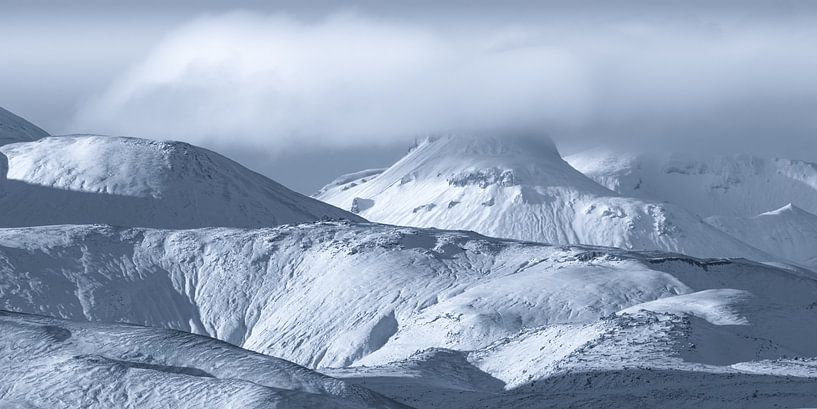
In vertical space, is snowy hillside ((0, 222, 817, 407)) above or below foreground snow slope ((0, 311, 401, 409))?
below

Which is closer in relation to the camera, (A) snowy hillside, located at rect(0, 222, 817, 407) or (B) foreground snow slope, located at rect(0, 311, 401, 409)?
(B) foreground snow slope, located at rect(0, 311, 401, 409)

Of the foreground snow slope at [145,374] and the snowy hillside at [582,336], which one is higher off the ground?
the foreground snow slope at [145,374]

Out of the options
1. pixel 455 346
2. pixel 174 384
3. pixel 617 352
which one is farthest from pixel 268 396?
pixel 455 346

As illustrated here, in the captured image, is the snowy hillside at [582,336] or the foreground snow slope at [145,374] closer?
the foreground snow slope at [145,374]

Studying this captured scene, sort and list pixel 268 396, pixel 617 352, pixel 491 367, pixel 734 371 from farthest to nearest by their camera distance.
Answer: pixel 491 367
pixel 617 352
pixel 734 371
pixel 268 396

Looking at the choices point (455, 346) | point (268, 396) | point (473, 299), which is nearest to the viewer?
point (268, 396)

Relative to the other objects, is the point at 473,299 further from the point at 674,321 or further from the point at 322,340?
the point at 674,321

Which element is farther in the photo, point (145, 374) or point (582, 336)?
point (582, 336)

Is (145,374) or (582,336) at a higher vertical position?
(145,374)
